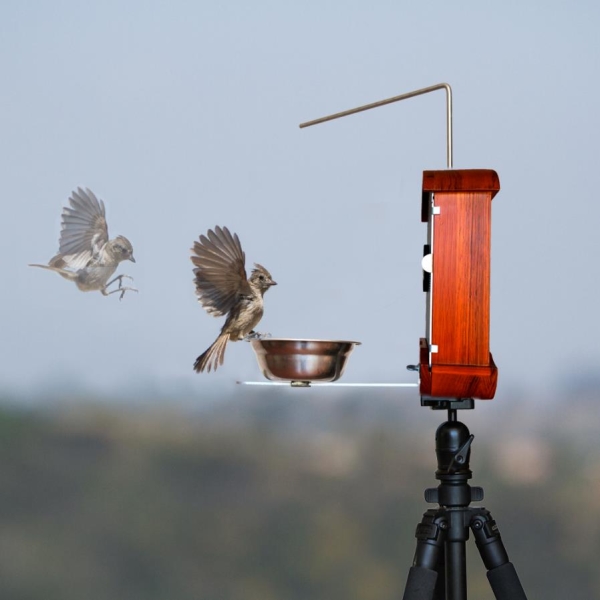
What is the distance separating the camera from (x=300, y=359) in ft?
5.90

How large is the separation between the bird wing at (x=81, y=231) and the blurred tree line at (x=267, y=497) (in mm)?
743

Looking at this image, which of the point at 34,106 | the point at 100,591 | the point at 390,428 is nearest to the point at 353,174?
the point at 390,428

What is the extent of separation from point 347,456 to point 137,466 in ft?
2.35

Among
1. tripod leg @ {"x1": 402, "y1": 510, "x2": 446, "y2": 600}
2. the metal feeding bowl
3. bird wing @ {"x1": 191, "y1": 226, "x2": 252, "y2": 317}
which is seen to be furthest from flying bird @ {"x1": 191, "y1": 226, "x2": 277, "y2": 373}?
tripod leg @ {"x1": 402, "y1": 510, "x2": 446, "y2": 600}

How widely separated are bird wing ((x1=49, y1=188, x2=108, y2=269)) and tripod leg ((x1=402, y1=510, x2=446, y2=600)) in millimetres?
1354

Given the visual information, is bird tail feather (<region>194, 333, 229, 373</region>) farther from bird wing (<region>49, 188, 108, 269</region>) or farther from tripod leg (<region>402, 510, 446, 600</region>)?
tripod leg (<region>402, 510, 446, 600</region>)

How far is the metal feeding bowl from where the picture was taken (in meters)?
1.80

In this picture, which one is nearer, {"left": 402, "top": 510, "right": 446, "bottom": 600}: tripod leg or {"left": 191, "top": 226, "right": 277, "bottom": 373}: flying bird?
{"left": 402, "top": 510, "right": 446, "bottom": 600}: tripod leg

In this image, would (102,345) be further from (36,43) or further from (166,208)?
(36,43)

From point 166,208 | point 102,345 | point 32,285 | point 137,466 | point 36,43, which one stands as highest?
point 36,43

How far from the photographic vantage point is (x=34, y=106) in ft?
10.8

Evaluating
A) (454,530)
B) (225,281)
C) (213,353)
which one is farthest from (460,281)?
(213,353)

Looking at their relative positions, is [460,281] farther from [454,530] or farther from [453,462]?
[454,530]

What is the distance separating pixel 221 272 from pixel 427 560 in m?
0.86
